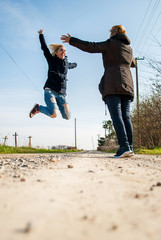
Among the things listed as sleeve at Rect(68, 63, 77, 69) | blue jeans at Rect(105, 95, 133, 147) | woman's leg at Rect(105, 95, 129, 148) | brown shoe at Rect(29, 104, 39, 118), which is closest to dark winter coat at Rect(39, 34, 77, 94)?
sleeve at Rect(68, 63, 77, 69)

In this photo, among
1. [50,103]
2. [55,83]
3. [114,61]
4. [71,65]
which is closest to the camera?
[114,61]

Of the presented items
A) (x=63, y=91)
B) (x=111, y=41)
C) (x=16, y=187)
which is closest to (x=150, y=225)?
(x=16, y=187)

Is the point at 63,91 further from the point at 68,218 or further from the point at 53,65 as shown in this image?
the point at 68,218

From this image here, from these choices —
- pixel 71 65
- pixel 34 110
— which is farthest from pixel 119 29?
pixel 34 110

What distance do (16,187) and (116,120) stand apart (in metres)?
3.04

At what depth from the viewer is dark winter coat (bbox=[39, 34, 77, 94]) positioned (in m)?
5.01

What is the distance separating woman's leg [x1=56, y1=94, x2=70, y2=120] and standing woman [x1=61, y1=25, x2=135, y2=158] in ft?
3.82

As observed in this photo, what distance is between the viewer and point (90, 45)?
421 cm

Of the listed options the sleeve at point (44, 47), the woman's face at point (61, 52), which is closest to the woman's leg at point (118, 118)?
the woman's face at point (61, 52)

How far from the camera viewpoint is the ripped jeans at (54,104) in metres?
4.93

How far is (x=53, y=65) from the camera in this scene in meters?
5.09

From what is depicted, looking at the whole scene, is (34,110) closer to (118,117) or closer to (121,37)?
(118,117)

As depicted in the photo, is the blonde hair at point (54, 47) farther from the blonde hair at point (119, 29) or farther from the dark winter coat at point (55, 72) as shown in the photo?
the blonde hair at point (119, 29)

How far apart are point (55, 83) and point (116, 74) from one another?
148cm
